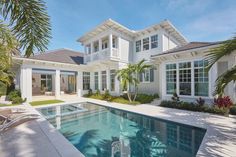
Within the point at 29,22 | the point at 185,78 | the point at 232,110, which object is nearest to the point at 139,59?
the point at 185,78

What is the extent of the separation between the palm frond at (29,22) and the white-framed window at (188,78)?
45.1ft

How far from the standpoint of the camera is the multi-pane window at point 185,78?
48.5 feet

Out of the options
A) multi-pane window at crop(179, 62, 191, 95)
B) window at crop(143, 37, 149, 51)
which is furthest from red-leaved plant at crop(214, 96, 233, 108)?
window at crop(143, 37, 149, 51)

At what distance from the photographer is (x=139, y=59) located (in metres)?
22.0

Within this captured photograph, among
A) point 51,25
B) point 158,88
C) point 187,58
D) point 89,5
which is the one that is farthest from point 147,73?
point 51,25

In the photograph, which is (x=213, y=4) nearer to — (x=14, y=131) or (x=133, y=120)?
(x=133, y=120)

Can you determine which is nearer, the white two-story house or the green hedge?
the green hedge

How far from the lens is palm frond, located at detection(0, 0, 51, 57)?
3.22 metres

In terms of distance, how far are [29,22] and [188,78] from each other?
14793 mm

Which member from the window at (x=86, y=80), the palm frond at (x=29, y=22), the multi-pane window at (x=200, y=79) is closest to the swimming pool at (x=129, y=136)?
the palm frond at (x=29, y=22)

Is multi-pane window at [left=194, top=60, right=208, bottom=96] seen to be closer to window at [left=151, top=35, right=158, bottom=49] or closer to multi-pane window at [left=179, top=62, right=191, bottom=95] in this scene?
multi-pane window at [left=179, top=62, right=191, bottom=95]

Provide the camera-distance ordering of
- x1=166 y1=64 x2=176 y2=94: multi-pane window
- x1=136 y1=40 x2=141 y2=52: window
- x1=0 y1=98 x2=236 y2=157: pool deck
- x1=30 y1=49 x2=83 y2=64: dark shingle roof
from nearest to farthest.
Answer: x1=0 y1=98 x2=236 y2=157: pool deck → x1=166 y1=64 x2=176 y2=94: multi-pane window → x1=30 y1=49 x2=83 y2=64: dark shingle roof → x1=136 y1=40 x2=141 y2=52: window

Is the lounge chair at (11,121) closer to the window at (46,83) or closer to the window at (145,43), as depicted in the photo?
the window at (145,43)

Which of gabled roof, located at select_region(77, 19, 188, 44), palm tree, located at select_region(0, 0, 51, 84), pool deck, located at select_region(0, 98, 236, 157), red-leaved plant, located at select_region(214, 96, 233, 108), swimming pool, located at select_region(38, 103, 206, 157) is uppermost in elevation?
gabled roof, located at select_region(77, 19, 188, 44)
